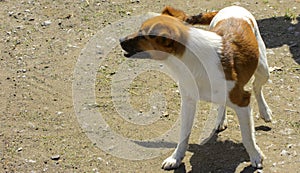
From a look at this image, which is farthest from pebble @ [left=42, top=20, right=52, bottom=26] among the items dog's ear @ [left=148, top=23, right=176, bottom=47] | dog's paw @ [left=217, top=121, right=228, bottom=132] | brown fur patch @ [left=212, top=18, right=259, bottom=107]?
dog's ear @ [left=148, top=23, right=176, bottom=47]

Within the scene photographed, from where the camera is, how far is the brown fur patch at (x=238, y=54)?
16.0 feet

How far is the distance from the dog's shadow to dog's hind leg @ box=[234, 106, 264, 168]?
0.35ft

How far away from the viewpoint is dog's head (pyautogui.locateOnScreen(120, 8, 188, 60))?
4.61 metres

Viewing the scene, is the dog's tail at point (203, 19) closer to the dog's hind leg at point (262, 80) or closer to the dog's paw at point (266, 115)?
the dog's hind leg at point (262, 80)

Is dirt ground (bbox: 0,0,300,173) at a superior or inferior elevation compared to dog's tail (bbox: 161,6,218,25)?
inferior

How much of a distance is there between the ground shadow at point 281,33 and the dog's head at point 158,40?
3001 millimetres

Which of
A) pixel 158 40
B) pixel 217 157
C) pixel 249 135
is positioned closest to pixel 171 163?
pixel 217 157

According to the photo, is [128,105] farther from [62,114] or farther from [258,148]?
[258,148]

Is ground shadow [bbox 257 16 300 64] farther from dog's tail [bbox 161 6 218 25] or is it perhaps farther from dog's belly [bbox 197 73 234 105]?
dog's belly [bbox 197 73 234 105]

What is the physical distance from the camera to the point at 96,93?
6.77 metres

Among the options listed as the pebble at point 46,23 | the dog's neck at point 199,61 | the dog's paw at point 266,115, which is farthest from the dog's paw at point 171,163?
the pebble at point 46,23

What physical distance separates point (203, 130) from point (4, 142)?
2196 mm

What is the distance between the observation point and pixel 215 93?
490 cm

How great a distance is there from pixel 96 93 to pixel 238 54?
233cm
